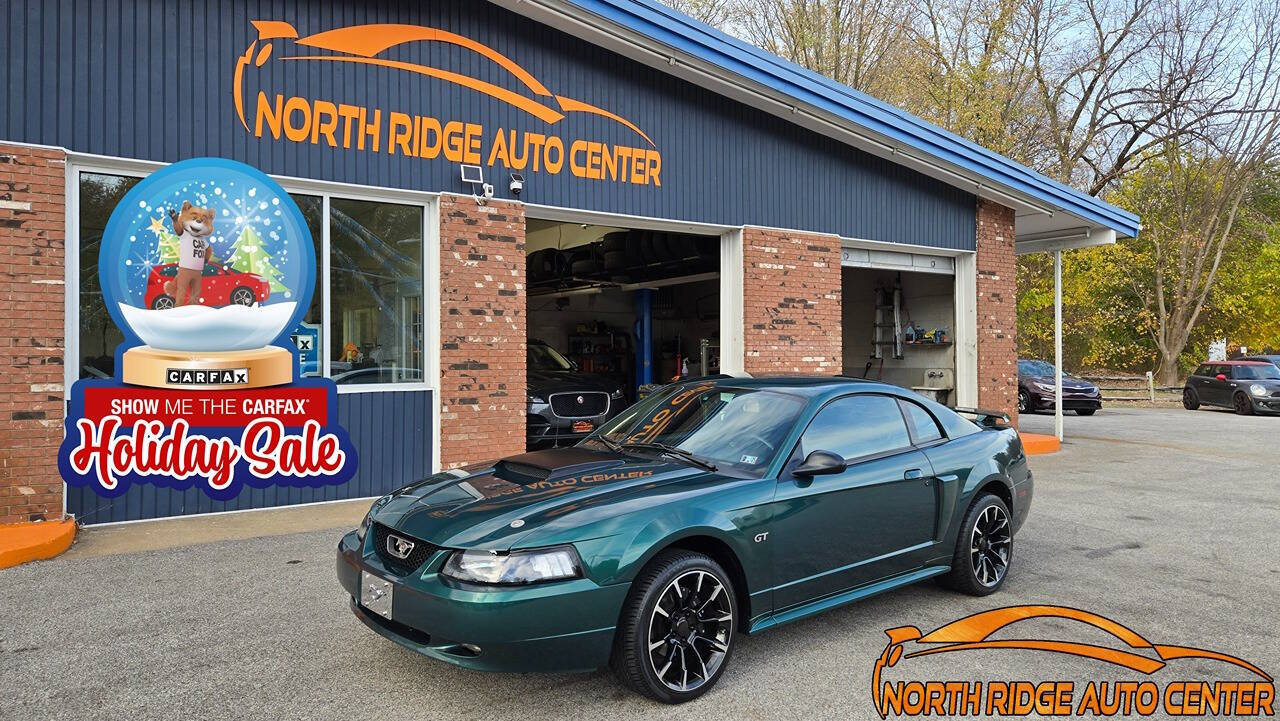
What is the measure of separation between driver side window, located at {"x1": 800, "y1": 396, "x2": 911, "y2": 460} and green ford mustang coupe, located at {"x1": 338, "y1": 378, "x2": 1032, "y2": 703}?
0.04 feet

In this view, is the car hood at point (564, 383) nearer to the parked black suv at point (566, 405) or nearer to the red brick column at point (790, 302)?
the parked black suv at point (566, 405)

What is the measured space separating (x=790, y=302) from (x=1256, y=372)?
61.4 feet

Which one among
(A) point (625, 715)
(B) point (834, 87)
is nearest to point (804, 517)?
(A) point (625, 715)

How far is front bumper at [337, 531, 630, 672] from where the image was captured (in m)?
3.33

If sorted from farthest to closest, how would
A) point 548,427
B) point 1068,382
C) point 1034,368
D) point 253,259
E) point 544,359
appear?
point 1034,368, point 1068,382, point 544,359, point 548,427, point 253,259

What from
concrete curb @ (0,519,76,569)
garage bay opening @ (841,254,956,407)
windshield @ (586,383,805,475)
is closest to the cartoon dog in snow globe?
concrete curb @ (0,519,76,569)

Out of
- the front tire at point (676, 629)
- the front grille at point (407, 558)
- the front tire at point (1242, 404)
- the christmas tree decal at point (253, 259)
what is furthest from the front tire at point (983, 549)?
the front tire at point (1242, 404)

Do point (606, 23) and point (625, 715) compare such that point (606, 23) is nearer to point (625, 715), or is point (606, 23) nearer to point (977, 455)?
point (977, 455)

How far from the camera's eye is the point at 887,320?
17.0 metres

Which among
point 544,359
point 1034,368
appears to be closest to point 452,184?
point 544,359

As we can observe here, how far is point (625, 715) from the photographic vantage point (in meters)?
3.59

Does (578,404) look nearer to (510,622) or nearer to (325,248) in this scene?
(325,248)

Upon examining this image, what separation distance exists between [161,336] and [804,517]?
612 cm

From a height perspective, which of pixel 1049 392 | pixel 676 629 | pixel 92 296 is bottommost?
pixel 676 629
